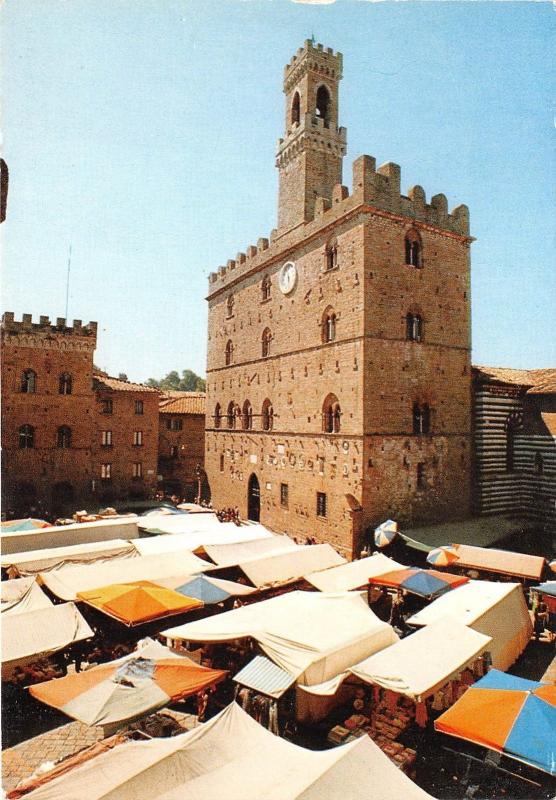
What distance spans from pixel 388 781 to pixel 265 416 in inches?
843

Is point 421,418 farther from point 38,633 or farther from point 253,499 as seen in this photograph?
point 38,633

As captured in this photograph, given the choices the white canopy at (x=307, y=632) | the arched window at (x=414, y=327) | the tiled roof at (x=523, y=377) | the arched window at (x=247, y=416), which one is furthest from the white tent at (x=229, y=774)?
the arched window at (x=247, y=416)

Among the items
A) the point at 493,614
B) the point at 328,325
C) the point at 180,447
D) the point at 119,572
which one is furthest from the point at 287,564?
the point at 180,447

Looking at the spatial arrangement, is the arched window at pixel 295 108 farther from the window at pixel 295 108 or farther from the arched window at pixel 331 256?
the arched window at pixel 331 256

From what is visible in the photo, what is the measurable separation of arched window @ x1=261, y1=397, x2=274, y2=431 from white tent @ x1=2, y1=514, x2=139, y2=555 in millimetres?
8805

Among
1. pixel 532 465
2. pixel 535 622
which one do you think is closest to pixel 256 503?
pixel 532 465

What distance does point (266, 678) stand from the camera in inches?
352

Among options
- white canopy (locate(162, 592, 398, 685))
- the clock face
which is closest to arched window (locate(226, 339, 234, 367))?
the clock face

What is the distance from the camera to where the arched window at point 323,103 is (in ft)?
84.7

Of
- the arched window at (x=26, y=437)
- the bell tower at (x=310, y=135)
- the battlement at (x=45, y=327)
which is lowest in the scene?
the arched window at (x=26, y=437)

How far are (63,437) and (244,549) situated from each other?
1914 cm

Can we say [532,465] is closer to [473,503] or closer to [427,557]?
[473,503]

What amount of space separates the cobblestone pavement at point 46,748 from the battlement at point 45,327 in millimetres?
25916

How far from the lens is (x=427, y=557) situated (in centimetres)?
1712
